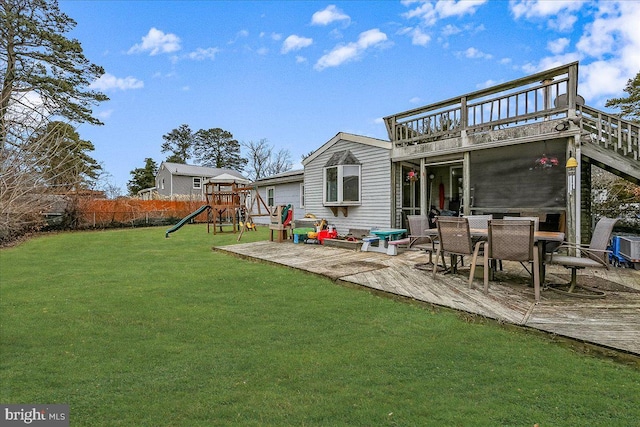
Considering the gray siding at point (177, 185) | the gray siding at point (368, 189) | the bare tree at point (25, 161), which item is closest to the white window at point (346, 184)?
the gray siding at point (368, 189)

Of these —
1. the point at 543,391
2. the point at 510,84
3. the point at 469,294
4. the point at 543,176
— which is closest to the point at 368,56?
the point at 510,84

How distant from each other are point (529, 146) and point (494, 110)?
116cm

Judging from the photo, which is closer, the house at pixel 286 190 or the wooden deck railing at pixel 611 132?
the wooden deck railing at pixel 611 132

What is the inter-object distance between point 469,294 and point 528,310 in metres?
0.75

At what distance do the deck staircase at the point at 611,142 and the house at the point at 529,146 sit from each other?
15 millimetres

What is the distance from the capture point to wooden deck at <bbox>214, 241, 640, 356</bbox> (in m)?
3.09

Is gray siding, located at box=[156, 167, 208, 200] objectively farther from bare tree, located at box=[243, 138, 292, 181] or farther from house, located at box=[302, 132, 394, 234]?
house, located at box=[302, 132, 394, 234]

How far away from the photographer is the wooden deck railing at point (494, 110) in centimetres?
654

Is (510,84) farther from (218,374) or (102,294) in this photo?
(102,294)

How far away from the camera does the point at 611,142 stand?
21.4ft

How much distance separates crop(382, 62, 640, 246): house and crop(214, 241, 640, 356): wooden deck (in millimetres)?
1646

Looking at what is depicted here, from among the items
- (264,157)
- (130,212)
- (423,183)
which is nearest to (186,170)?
(264,157)

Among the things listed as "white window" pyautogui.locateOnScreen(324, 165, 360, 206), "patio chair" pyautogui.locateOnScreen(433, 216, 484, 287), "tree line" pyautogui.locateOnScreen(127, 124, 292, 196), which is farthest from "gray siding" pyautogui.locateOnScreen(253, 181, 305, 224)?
"tree line" pyautogui.locateOnScreen(127, 124, 292, 196)

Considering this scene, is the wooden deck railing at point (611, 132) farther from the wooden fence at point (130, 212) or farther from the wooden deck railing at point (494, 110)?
the wooden fence at point (130, 212)
